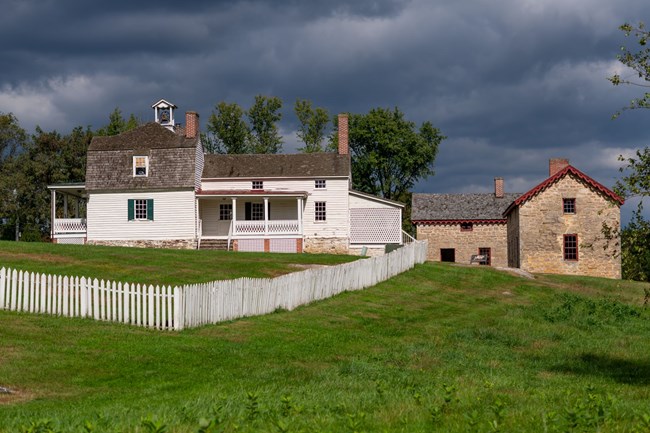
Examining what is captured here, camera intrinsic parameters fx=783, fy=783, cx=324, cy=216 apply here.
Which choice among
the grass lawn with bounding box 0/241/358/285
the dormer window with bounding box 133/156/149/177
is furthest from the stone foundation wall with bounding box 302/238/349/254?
the grass lawn with bounding box 0/241/358/285

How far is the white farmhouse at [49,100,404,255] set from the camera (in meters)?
48.5

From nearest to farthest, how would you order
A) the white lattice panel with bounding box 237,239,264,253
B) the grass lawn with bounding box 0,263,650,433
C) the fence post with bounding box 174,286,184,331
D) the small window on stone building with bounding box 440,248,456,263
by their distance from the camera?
1. the grass lawn with bounding box 0,263,650,433
2. the fence post with bounding box 174,286,184,331
3. the white lattice panel with bounding box 237,239,264,253
4. the small window on stone building with bounding box 440,248,456,263

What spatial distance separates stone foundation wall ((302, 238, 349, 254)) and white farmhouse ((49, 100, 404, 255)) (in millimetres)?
65

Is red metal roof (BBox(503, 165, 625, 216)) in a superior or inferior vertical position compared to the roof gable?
inferior

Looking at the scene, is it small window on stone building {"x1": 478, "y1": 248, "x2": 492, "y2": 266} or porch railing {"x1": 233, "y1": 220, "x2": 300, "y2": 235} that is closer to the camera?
porch railing {"x1": 233, "y1": 220, "x2": 300, "y2": 235}

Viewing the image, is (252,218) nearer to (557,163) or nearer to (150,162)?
(150,162)

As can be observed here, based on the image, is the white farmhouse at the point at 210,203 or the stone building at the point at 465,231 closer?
the white farmhouse at the point at 210,203

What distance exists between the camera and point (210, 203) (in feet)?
166

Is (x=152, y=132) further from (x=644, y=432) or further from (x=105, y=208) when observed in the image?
(x=644, y=432)

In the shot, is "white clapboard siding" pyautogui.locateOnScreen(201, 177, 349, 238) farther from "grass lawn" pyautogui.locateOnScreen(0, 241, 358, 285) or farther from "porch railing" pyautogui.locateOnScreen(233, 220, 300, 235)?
"grass lawn" pyautogui.locateOnScreen(0, 241, 358, 285)

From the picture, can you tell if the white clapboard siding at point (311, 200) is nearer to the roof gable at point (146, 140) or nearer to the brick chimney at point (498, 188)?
the roof gable at point (146, 140)

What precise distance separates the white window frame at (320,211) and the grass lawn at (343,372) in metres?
24.1

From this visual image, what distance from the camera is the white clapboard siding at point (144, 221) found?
1914 inches

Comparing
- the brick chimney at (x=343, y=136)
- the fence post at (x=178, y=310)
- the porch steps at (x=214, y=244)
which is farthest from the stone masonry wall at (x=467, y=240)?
the fence post at (x=178, y=310)
